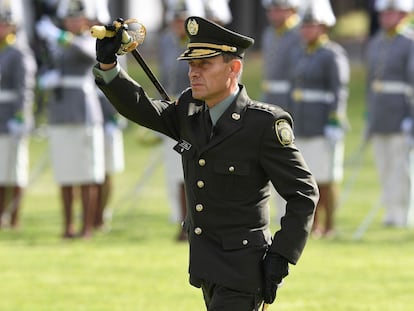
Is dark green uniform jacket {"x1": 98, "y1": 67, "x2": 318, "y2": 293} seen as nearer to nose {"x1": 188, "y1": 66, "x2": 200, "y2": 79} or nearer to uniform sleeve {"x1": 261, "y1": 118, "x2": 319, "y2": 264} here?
uniform sleeve {"x1": 261, "y1": 118, "x2": 319, "y2": 264}

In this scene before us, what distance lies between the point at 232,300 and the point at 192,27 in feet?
3.98

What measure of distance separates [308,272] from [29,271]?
7.01 ft

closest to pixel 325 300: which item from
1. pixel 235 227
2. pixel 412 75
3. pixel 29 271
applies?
pixel 29 271

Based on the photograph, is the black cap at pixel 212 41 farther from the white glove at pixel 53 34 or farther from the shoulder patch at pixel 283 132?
the white glove at pixel 53 34

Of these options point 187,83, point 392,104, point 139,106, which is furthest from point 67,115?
point 139,106

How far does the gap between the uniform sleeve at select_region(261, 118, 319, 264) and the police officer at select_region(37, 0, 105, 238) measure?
6702 mm

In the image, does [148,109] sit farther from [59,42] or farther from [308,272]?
[59,42]

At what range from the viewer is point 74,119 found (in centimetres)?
1277

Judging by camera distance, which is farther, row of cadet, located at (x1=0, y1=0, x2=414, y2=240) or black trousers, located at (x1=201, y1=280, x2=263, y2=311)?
row of cadet, located at (x1=0, y1=0, x2=414, y2=240)

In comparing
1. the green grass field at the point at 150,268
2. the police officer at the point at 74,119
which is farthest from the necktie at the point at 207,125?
the police officer at the point at 74,119

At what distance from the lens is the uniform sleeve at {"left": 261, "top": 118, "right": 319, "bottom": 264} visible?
599 cm

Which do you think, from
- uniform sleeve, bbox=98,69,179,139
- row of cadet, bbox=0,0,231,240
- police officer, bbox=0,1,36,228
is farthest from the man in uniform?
uniform sleeve, bbox=98,69,179,139

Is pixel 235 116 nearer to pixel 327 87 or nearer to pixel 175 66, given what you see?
pixel 175 66

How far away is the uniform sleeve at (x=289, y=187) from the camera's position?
599 centimetres
